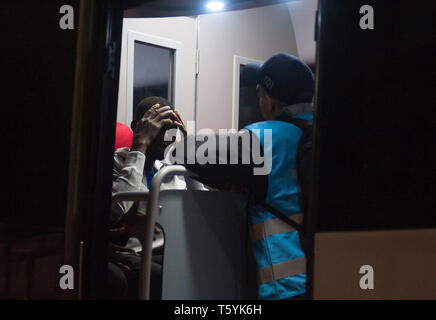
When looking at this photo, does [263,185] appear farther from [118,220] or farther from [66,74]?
[118,220]

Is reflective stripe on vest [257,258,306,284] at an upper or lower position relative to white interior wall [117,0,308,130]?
lower

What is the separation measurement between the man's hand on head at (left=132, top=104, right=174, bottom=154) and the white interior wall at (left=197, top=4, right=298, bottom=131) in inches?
44.7

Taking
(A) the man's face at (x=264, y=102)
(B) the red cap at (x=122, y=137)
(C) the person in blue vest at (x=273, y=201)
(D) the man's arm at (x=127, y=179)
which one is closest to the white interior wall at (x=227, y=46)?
(B) the red cap at (x=122, y=137)

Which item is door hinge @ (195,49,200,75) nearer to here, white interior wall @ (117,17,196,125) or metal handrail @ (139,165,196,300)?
white interior wall @ (117,17,196,125)

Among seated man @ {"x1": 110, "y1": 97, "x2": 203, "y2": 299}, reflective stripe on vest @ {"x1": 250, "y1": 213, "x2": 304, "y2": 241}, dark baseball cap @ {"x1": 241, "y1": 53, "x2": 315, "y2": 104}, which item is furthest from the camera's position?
seated man @ {"x1": 110, "y1": 97, "x2": 203, "y2": 299}

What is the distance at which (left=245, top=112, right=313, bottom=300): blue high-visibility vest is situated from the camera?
1.48 metres

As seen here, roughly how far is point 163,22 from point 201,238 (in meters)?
2.22

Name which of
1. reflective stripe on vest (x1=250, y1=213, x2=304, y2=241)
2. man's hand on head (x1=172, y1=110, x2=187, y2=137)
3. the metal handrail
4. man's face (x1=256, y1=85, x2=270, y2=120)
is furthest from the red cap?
reflective stripe on vest (x1=250, y1=213, x2=304, y2=241)

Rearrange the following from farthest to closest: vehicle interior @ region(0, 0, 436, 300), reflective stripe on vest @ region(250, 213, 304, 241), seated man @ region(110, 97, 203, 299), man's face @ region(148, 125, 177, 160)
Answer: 1. man's face @ region(148, 125, 177, 160)
2. seated man @ region(110, 97, 203, 299)
3. reflective stripe on vest @ region(250, 213, 304, 241)
4. vehicle interior @ region(0, 0, 436, 300)

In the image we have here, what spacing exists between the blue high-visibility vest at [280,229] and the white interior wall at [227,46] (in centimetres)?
215

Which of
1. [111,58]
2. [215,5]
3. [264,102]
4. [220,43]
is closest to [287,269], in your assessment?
[264,102]

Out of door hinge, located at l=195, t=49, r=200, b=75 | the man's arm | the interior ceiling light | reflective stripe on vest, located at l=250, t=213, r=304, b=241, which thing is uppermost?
the interior ceiling light

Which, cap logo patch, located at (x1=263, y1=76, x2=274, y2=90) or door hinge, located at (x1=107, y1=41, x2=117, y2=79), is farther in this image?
cap logo patch, located at (x1=263, y1=76, x2=274, y2=90)

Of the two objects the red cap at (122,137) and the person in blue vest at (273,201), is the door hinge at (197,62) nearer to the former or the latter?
the red cap at (122,137)
